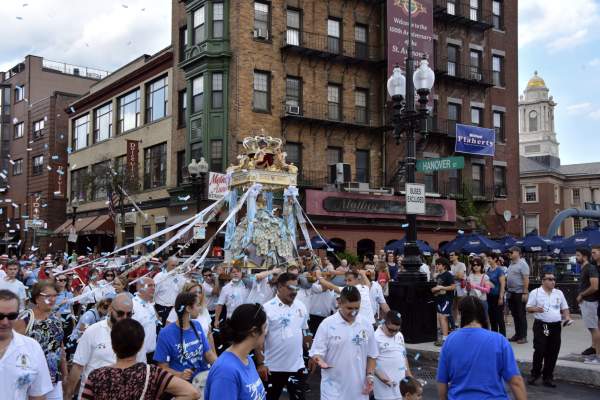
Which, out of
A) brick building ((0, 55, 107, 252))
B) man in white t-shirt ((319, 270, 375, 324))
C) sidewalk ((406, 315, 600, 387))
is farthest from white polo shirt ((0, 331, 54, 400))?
brick building ((0, 55, 107, 252))

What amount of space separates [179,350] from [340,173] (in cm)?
2465

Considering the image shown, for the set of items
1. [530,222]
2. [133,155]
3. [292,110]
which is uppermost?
[292,110]

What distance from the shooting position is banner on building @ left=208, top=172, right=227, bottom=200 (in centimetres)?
2538

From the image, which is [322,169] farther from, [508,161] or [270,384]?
[270,384]

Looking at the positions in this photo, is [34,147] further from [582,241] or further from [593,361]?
[593,361]

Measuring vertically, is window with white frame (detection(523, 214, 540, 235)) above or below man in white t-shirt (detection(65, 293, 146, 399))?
above

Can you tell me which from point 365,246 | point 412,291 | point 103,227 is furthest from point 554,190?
point 412,291

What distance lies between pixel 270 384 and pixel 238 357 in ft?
10.9

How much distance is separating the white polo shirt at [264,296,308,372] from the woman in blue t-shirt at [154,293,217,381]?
97 centimetres

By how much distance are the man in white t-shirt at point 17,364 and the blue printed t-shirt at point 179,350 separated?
1681mm

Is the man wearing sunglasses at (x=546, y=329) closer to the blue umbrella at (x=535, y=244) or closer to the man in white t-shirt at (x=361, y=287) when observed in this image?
the man in white t-shirt at (x=361, y=287)

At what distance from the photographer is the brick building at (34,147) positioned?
150 feet

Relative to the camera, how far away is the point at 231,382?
3.83 meters

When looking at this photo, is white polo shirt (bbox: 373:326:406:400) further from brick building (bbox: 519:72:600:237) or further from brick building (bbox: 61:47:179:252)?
brick building (bbox: 519:72:600:237)
